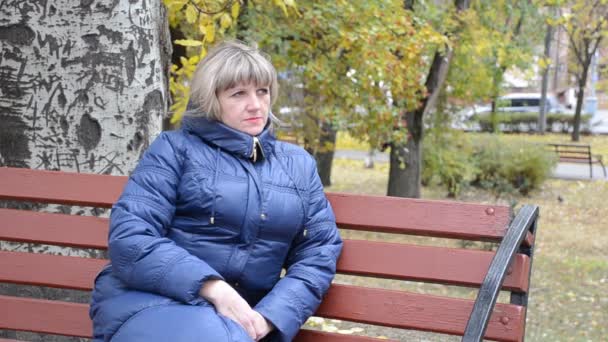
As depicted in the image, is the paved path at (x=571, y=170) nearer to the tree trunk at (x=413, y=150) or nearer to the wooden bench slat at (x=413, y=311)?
the tree trunk at (x=413, y=150)

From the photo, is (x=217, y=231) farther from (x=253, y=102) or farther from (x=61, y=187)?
(x=61, y=187)

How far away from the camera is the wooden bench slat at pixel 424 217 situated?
9.53 ft

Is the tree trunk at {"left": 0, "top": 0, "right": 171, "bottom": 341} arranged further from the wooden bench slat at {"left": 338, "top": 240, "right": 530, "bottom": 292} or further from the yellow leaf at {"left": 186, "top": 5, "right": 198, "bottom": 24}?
the wooden bench slat at {"left": 338, "top": 240, "right": 530, "bottom": 292}

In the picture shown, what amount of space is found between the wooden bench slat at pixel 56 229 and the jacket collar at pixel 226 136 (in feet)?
2.13

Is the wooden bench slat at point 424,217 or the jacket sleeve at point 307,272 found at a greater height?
the wooden bench slat at point 424,217

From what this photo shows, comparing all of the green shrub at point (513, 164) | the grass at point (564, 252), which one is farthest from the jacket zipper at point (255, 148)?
the green shrub at point (513, 164)

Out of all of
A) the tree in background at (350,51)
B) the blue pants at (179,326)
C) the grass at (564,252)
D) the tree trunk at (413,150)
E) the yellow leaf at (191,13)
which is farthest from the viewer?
the tree trunk at (413,150)

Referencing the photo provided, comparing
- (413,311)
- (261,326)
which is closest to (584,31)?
(413,311)

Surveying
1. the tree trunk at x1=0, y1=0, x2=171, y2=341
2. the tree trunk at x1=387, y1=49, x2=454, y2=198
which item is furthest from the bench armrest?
the tree trunk at x1=387, y1=49, x2=454, y2=198

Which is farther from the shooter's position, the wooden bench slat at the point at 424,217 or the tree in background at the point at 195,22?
the tree in background at the point at 195,22

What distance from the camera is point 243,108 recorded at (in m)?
2.86

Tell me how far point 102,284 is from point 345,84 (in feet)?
25.2

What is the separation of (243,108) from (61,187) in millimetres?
922

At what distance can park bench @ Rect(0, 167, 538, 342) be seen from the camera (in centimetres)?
289
